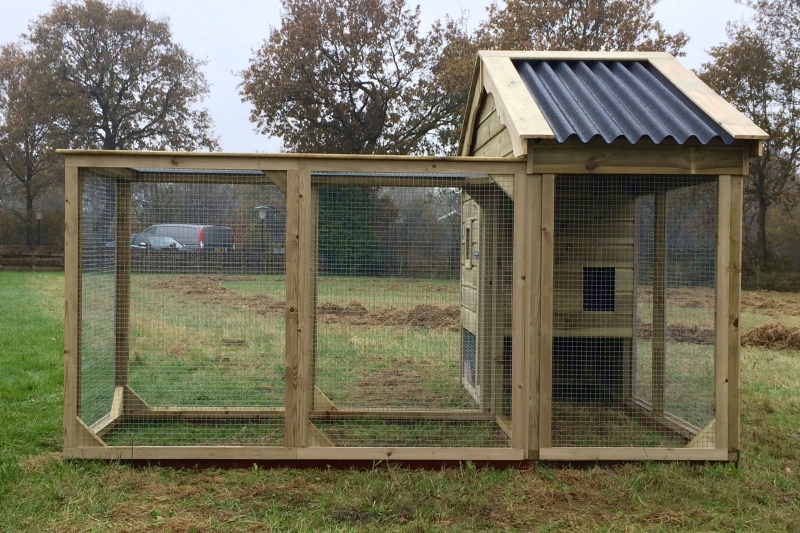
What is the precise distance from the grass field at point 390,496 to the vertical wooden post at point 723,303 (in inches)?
12.5

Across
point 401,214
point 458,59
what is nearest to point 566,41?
point 458,59

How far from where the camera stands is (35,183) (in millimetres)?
35969

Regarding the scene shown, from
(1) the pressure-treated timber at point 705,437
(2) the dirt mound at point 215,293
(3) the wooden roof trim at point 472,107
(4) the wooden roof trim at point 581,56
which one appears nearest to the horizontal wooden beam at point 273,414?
(2) the dirt mound at point 215,293

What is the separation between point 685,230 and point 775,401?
8.64 ft

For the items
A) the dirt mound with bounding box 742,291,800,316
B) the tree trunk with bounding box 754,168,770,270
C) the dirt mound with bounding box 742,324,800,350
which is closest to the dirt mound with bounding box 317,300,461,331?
the dirt mound with bounding box 742,324,800,350

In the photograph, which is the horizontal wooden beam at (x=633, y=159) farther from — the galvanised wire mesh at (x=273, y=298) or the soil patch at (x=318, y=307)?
the soil patch at (x=318, y=307)

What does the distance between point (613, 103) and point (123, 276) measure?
358 cm

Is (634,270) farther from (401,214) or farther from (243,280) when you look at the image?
(243,280)

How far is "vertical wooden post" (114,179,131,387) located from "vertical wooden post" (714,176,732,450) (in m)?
3.87

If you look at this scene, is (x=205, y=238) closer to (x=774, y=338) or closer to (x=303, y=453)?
(x=303, y=453)

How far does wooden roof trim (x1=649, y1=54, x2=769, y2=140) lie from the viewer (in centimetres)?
439

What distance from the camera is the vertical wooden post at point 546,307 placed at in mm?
4531

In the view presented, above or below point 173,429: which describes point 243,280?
above

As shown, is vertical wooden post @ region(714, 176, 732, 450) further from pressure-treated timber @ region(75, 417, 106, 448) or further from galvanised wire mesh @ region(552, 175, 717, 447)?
pressure-treated timber @ region(75, 417, 106, 448)
